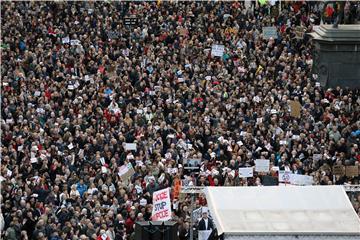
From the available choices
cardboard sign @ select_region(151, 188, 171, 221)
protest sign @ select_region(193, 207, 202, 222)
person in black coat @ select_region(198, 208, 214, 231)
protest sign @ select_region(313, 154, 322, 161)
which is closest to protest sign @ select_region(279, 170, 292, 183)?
protest sign @ select_region(313, 154, 322, 161)

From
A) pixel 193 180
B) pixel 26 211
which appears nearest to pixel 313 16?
pixel 193 180

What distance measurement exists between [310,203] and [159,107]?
48.2 feet

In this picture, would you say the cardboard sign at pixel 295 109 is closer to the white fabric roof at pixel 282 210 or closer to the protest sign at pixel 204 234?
the protest sign at pixel 204 234

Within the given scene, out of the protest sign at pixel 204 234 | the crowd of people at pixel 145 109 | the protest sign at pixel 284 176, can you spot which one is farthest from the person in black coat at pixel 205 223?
the protest sign at pixel 284 176

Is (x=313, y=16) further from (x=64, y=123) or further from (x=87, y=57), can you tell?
(x=64, y=123)

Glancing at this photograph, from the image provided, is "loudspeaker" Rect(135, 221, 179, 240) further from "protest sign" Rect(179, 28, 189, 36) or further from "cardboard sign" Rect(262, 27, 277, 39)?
"protest sign" Rect(179, 28, 189, 36)

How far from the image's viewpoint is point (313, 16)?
4797 cm

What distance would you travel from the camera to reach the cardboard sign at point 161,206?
95.3ft

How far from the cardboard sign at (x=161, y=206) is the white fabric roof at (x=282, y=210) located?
95.7 inches

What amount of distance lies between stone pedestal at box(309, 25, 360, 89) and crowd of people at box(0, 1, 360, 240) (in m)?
0.56

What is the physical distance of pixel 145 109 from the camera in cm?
3966

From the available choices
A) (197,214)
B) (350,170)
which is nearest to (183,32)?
(350,170)

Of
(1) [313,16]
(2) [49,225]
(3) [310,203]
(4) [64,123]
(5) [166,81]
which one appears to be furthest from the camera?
(1) [313,16]

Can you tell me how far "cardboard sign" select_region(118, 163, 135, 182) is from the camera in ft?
112
